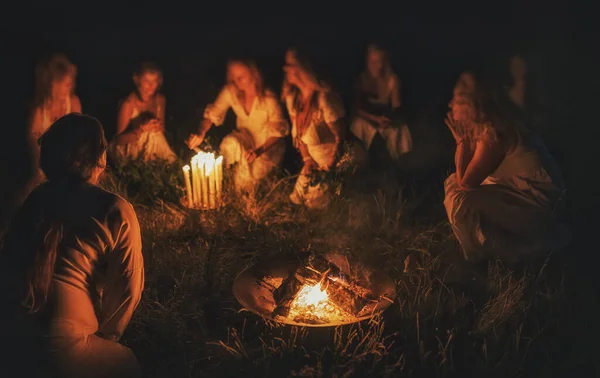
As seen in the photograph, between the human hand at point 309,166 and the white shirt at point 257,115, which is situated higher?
the white shirt at point 257,115

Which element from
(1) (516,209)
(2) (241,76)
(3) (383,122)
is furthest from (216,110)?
(1) (516,209)

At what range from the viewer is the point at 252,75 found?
21.4ft

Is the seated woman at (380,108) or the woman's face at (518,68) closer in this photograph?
the woman's face at (518,68)

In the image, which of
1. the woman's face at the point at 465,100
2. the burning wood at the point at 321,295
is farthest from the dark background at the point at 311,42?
the burning wood at the point at 321,295

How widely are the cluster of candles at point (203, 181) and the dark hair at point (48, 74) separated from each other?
1527 mm

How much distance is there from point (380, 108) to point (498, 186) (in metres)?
2.40

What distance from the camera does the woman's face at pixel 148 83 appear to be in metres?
6.57

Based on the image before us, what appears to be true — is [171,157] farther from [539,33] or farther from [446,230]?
[539,33]

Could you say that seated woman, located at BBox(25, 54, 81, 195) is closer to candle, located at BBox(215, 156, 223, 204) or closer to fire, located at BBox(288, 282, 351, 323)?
candle, located at BBox(215, 156, 223, 204)

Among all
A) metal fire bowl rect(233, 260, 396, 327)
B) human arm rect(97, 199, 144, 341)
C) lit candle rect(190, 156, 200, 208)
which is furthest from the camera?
lit candle rect(190, 156, 200, 208)

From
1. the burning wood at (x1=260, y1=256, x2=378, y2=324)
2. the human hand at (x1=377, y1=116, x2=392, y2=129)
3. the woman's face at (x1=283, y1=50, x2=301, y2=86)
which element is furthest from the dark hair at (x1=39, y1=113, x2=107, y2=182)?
the human hand at (x1=377, y1=116, x2=392, y2=129)

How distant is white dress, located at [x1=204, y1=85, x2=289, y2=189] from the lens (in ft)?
21.8

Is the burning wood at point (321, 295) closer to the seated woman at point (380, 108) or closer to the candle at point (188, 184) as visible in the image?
the candle at point (188, 184)

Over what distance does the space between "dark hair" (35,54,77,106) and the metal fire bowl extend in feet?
9.32
